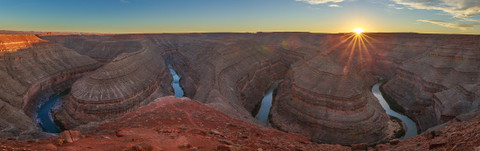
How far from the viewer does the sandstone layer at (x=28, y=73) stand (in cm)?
2628

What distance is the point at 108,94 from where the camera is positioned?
35312 millimetres

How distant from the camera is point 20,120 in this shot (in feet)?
84.0

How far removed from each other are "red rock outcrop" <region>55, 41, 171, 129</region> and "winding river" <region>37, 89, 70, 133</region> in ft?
3.47

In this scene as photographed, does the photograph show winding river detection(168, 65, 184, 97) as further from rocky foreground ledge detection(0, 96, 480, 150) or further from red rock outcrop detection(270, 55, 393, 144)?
rocky foreground ledge detection(0, 96, 480, 150)

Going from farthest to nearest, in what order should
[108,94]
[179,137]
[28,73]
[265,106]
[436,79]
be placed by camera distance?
[265,106] → [28,73] → [436,79] → [108,94] → [179,137]

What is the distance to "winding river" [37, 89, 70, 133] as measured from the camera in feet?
103

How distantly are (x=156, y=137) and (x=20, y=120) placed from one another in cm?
2634

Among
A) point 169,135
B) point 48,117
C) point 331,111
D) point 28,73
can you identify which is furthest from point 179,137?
point 28,73

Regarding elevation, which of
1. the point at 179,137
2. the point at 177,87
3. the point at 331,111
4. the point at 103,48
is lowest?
the point at 177,87

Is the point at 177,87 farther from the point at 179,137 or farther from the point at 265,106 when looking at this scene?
the point at 179,137

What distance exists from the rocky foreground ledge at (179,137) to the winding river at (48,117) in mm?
23229

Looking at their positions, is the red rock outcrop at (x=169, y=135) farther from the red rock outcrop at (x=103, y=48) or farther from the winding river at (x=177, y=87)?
the red rock outcrop at (x=103, y=48)

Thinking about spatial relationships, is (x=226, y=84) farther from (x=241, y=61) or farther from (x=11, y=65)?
(x=11, y=65)

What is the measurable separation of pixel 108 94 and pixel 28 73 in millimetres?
18912
